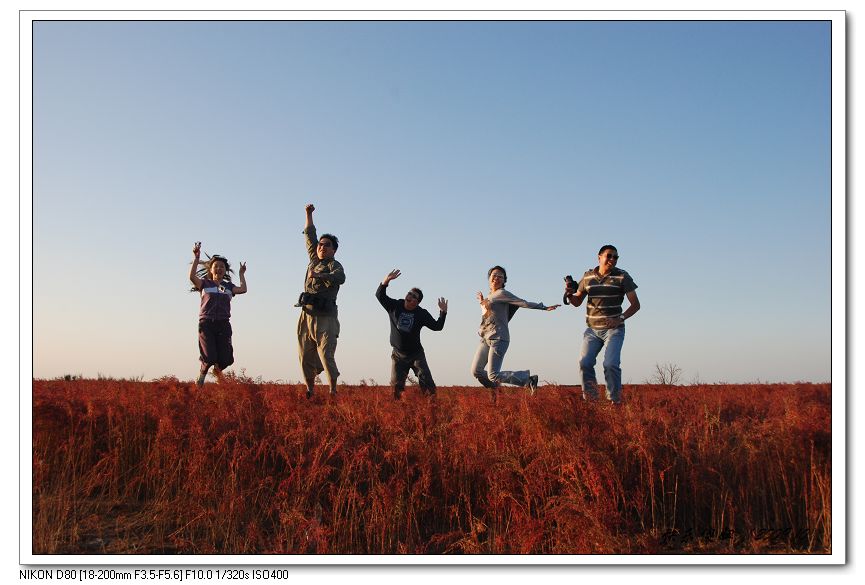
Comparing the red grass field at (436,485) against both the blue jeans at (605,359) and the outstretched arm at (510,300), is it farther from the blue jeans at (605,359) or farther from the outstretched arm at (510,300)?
the outstretched arm at (510,300)

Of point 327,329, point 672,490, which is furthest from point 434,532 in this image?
point 327,329

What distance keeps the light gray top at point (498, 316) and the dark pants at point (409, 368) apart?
0.88m

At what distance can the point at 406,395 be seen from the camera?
8.02 m

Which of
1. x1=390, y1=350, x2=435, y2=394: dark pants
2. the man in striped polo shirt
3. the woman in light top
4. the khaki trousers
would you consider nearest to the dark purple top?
the khaki trousers

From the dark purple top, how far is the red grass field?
3.46 meters

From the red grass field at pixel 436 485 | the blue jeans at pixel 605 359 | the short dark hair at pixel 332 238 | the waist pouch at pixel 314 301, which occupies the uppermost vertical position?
the short dark hair at pixel 332 238

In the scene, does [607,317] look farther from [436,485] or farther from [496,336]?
[436,485]

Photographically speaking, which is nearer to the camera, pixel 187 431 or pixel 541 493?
pixel 541 493

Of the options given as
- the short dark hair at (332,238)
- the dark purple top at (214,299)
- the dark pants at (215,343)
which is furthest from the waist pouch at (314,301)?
the dark pants at (215,343)

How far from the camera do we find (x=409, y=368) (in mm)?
8750

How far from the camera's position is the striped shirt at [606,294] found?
7441 millimetres
